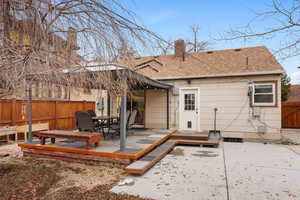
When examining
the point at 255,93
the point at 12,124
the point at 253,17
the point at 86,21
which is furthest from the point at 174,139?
the point at 12,124

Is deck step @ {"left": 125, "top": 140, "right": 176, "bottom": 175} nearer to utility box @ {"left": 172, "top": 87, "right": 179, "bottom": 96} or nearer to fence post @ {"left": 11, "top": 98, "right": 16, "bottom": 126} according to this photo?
utility box @ {"left": 172, "top": 87, "right": 179, "bottom": 96}

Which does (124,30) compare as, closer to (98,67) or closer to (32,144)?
(98,67)

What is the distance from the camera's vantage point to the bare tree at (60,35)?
6.90ft

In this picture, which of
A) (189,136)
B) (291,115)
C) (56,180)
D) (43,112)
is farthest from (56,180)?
(291,115)

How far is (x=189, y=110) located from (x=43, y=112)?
23.3 feet

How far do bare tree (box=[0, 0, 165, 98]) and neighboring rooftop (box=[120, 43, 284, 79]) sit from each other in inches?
204

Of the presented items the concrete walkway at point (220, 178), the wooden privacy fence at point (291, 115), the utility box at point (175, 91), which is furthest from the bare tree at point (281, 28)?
the wooden privacy fence at point (291, 115)

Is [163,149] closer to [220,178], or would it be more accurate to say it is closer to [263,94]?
[220,178]

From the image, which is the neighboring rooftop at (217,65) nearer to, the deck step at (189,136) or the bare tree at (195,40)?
the bare tree at (195,40)

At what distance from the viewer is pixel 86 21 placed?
2.22 metres

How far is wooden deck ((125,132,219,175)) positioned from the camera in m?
4.00

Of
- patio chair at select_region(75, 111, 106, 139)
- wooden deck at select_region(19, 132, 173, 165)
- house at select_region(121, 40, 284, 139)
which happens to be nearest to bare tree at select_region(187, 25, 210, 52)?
house at select_region(121, 40, 284, 139)

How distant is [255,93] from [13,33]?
817 cm

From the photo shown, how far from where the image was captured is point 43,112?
8.94m
